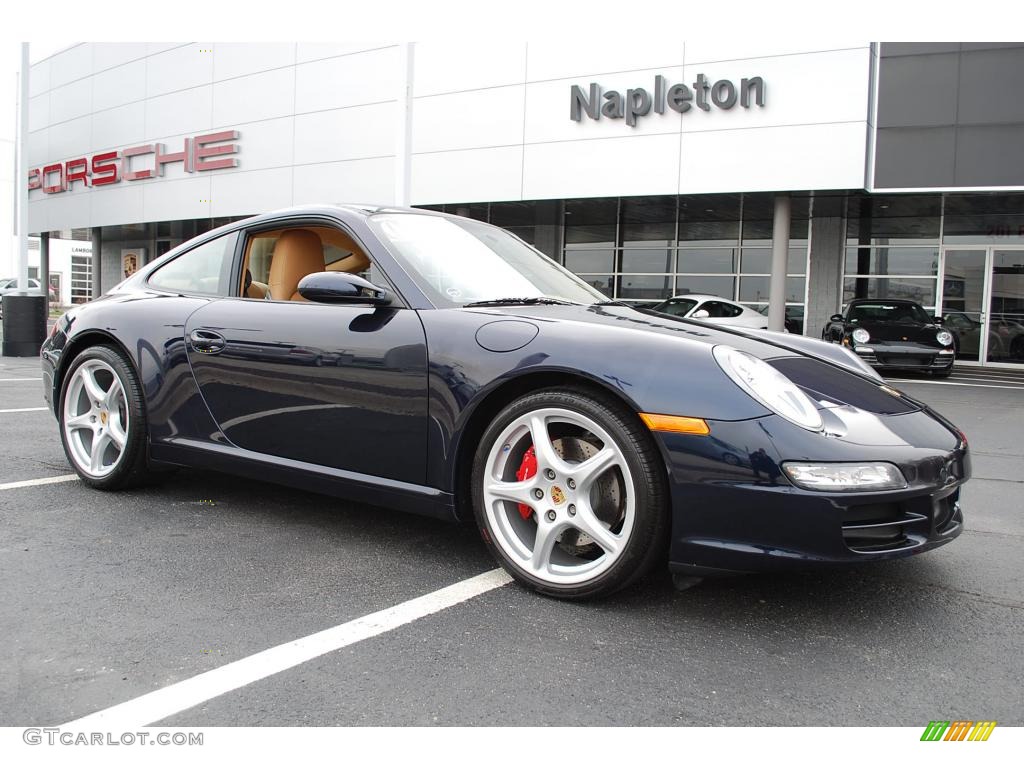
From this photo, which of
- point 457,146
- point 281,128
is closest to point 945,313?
point 457,146

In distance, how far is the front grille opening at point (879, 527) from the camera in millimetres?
2363

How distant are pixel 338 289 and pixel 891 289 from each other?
16.9 meters

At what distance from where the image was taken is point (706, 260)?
19141mm

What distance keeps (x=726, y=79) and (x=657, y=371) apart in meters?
13.9

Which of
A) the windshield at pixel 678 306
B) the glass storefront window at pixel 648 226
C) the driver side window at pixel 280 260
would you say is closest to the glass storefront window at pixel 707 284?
the glass storefront window at pixel 648 226

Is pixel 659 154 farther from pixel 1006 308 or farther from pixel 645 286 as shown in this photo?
pixel 1006 308

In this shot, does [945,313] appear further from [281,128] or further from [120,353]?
[120,353]

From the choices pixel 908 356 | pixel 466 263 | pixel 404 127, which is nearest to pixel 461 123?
pixel 404 127

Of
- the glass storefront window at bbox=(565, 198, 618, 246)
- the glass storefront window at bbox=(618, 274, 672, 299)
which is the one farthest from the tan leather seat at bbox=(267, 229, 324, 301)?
the glass storefront window at bbox=(618, 274, 672, 299)

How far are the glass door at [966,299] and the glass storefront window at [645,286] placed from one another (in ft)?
18.8

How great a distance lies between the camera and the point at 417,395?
2.96 metres

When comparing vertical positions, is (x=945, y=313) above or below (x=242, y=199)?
below

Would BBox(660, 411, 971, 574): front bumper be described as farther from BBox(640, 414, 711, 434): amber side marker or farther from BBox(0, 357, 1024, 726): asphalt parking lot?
BBox(0, 357, 1024, 726): asphalt parking lot

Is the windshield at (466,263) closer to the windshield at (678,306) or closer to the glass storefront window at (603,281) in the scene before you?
the windshield at (678,306)
